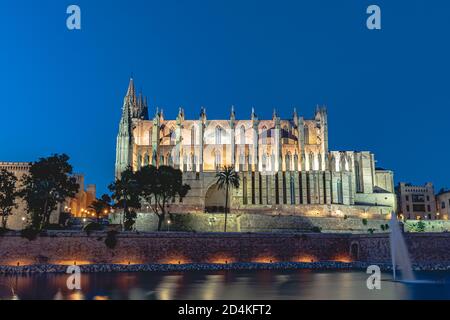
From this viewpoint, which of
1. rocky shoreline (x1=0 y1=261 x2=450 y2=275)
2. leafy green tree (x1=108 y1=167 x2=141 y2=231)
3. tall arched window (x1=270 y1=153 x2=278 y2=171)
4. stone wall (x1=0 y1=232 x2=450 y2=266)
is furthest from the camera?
tall arched window (x1=270 y1=153 x2=278 y2=171)

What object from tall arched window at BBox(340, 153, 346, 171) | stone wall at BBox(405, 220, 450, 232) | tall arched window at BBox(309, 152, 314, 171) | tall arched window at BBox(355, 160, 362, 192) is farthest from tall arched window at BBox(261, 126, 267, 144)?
stone wall at BBox(405, 220, 450, 232)

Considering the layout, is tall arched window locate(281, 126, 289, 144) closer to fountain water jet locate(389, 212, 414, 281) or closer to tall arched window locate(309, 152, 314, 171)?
tall arched window locate(309, 152, 314, 171)

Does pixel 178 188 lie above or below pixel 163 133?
below

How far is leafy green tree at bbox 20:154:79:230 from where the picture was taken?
50.5 m

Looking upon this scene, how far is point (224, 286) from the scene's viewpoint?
31906mm

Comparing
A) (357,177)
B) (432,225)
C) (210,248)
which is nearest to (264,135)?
(357,177)

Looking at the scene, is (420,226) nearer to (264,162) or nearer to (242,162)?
(264,162)

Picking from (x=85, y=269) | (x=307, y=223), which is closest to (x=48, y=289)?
(x=85, y=269)

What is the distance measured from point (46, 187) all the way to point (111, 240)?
12.4 meters

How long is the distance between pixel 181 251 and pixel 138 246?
4.19m

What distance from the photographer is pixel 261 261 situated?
46.2 m

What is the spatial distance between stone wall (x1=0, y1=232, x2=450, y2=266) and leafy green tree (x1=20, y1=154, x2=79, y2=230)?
7.85 meters

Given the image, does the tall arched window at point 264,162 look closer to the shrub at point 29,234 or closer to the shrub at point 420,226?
the shrub at point 420,226

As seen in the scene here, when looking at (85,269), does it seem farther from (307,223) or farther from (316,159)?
(316,159)
